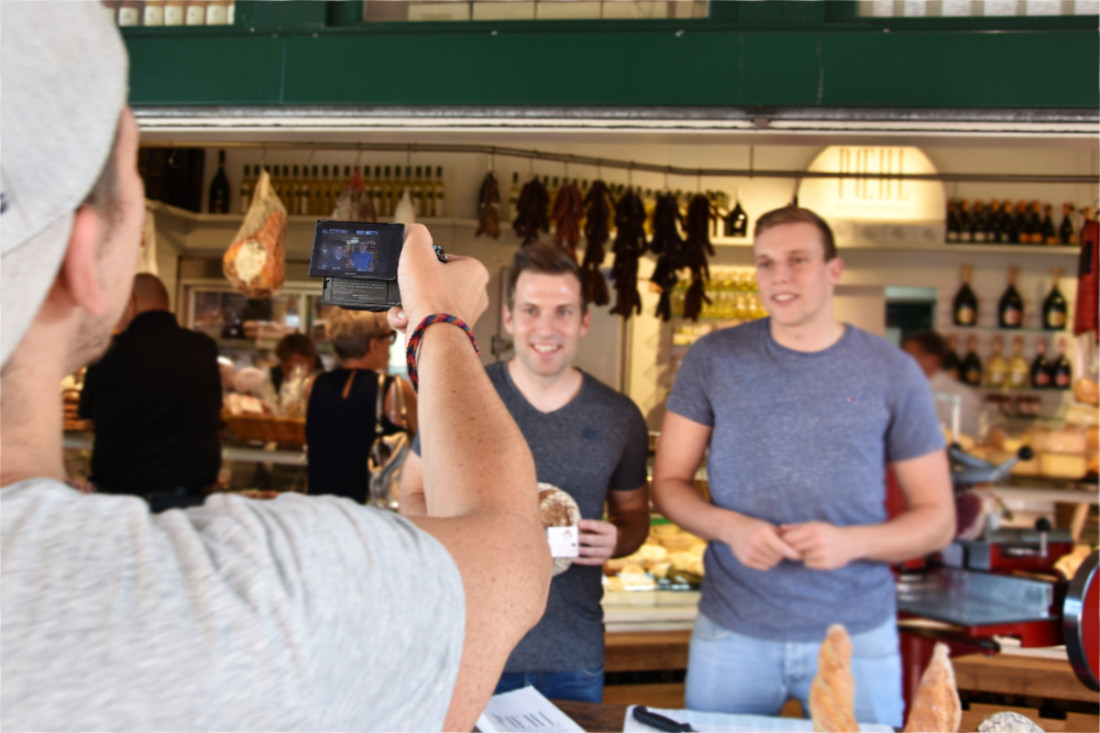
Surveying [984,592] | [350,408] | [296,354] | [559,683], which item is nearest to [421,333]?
[559,683]

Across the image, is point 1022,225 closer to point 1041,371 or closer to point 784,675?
point 1041,371

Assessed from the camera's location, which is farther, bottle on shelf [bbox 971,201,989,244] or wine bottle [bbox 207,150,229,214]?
wine bottle [bbox 207,150,229,214]

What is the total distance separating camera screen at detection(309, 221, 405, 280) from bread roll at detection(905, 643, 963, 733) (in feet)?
4.46

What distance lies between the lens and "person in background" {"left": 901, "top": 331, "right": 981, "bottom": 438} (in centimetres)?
563

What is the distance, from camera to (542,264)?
2275 millimetres

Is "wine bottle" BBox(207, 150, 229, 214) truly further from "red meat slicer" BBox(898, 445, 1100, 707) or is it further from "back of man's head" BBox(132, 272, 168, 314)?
"red meat slicer" BBox(898, 445, 1100, 707)

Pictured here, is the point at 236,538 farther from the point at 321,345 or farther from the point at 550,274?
the point at 321,345

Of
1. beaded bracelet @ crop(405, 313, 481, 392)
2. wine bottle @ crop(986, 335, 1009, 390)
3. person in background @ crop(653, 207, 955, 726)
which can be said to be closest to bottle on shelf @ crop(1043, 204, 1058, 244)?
wine bottle @ crop(986, 335, 1009, 390)

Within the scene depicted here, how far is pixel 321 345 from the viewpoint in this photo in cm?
596

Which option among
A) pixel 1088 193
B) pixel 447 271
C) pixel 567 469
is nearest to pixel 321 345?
pixel 567 469

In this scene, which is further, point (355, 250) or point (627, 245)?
point (627, 245)

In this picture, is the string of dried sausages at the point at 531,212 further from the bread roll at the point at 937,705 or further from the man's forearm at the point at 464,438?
the man's forearm at the point at 464,438

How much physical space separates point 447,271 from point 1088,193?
6.67 meters

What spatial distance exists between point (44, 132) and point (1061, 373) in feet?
22.8
